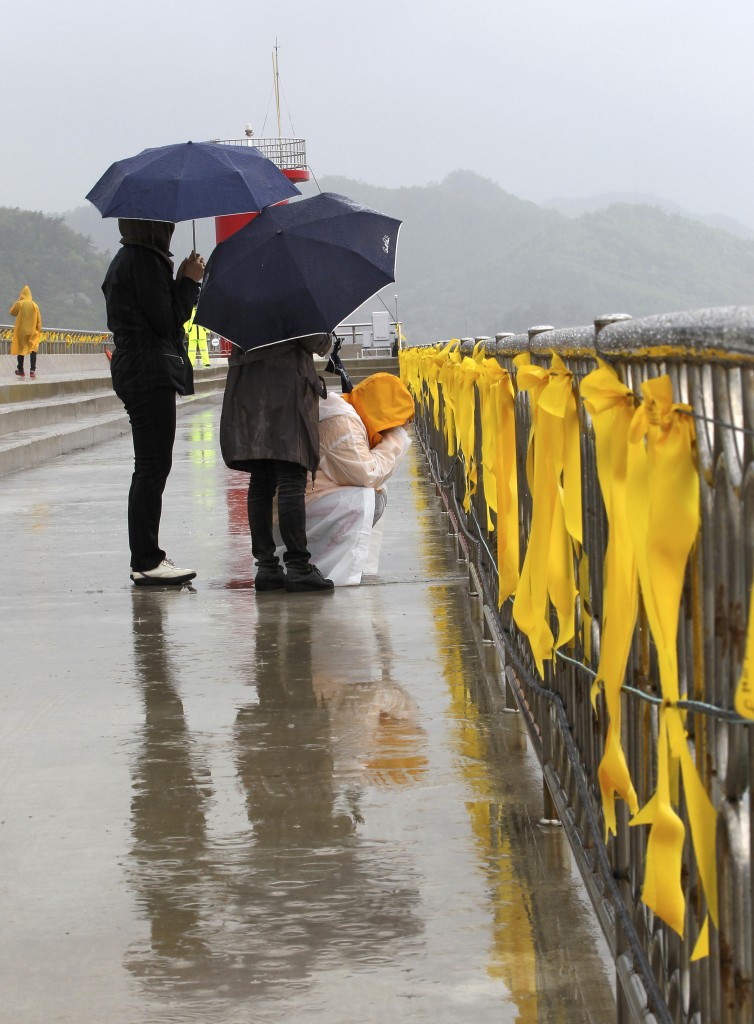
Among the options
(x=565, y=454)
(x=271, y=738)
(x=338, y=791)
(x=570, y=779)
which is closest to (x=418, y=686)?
(x=271, y=738)

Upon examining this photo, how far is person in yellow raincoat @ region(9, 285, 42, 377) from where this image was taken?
2773 cm

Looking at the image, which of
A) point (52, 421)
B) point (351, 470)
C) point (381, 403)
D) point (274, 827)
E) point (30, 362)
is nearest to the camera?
point (274, 827)

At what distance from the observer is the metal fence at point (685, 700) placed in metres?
1.80

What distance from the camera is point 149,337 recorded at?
6.86m

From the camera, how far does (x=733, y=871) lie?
1867 mm

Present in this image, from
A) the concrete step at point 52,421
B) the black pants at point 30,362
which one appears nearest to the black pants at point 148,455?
the concrete step at point 52,421

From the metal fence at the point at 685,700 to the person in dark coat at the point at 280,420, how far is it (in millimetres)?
3278

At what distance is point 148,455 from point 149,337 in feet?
1.79

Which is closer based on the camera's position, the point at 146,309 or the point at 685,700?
the point at 685,700

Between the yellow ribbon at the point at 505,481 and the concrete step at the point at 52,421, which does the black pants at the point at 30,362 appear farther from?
the yellow ribbon at the point at 505,481

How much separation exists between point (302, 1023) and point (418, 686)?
251 centimetres

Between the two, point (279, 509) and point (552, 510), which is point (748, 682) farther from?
point (279, 509)

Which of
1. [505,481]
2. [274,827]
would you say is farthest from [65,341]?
[274,827]

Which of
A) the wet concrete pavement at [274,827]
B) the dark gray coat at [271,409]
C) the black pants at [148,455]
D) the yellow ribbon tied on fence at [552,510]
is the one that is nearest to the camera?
the wet concrete pavement at [274,827]
